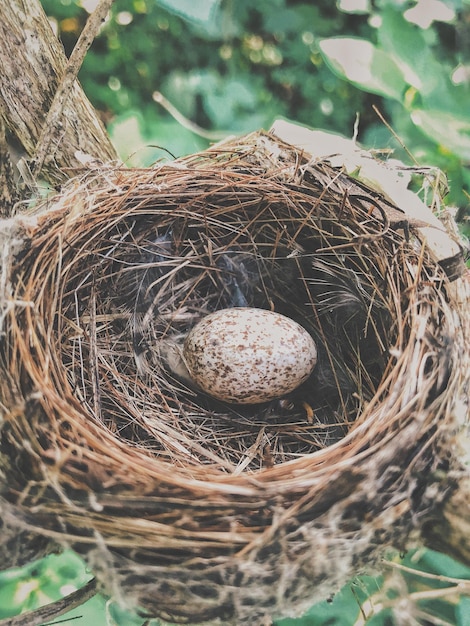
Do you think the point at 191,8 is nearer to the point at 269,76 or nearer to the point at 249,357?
the point at 269,76

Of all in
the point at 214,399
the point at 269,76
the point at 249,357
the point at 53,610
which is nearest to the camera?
the point at 53,610

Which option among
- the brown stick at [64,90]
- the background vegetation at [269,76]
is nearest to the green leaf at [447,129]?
the background vegetation at [269,76]

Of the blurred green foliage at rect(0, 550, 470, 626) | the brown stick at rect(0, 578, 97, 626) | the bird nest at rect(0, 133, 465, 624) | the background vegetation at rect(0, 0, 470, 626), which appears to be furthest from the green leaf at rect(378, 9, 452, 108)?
the brown stick at rect(0, 578, 97, 626)

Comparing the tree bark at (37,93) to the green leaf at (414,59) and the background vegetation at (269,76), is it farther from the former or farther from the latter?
the green leaf at (414,59)

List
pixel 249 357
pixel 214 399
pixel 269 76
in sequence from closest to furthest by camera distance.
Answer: pixel 249 357 → pixel 214 399 → pixel 269 76

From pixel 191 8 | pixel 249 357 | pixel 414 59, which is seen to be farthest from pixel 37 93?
pixel 414 59

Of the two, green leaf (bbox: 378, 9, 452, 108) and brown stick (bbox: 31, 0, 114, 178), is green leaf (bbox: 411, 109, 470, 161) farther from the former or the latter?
brown stick (bbox: 31, 0, 114, 178)

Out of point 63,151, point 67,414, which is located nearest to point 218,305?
point 63,151

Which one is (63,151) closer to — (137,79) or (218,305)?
(218,305)
